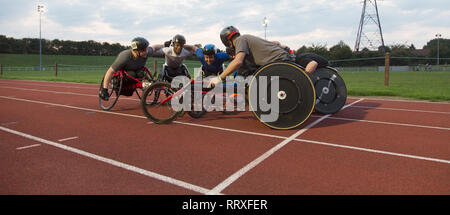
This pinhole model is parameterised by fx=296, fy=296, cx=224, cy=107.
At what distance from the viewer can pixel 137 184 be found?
2.72 m

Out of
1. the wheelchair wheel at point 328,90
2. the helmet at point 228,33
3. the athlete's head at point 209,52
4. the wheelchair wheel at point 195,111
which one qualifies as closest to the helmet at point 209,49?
the athlete's head at point 209,52

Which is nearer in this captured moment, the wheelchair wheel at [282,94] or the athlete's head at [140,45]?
the wheelchair wheel at [282,94]

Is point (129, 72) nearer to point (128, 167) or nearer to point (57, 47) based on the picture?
point (128, 167)

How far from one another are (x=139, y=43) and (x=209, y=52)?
1.70 m

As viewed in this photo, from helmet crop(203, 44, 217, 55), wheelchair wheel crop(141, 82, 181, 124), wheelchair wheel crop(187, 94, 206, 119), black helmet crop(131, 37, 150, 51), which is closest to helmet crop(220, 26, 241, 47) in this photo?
helmet crop(203, 44, 217, 55)

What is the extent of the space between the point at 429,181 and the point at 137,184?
271 centimetres

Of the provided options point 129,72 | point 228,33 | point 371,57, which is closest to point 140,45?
point 129,72

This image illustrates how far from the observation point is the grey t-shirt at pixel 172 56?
7.04 meters

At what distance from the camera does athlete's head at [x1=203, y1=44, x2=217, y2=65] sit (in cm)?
609

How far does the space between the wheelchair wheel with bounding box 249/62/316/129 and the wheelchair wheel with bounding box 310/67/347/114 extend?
176 centimetres

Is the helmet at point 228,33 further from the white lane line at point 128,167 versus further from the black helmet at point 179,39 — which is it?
the white lane line at point 128,167

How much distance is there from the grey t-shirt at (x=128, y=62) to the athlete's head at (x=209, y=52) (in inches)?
63.4

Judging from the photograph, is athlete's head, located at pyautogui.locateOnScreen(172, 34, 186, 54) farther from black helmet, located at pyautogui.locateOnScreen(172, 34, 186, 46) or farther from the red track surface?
the red track surface
